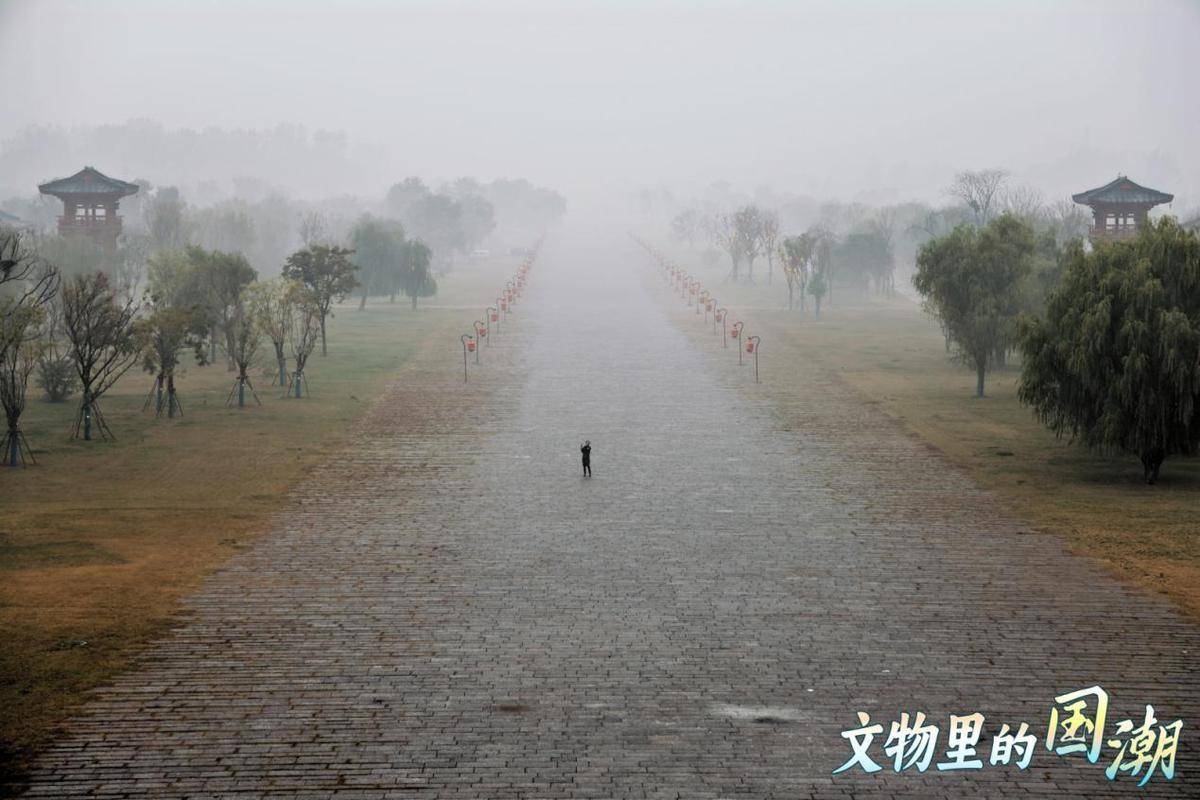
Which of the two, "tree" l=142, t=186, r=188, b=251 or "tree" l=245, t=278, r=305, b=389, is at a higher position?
"tree" l=142, t=186, r=188, b=251

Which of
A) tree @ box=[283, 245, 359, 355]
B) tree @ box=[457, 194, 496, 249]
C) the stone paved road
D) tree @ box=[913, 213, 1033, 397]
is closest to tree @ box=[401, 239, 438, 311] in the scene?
tree @ box=[283, 245, 359, 355]

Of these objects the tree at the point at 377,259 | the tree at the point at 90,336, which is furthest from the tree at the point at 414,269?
the tree at the point at 90,336

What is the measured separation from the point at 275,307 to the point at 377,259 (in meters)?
38.1

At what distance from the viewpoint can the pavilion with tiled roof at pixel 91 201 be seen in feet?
285

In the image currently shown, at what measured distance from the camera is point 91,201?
290 feet

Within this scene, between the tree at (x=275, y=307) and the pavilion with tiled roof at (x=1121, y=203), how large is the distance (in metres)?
47.8

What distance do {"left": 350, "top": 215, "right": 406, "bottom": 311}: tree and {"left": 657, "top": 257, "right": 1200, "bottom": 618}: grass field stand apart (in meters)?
30.9

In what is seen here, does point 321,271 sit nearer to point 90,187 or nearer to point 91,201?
point 90,187

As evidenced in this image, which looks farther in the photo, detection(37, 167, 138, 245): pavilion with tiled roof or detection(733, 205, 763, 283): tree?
detection(733, 205, 763, 283): tree

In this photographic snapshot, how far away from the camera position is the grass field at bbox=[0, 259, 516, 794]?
21.3 m

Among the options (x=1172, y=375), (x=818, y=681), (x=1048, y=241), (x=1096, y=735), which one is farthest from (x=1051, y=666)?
(x=1048, y=241)

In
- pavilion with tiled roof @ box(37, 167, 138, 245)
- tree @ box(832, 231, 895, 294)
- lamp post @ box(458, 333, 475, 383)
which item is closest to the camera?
lamp post @ box(458, 333, 475, 383)

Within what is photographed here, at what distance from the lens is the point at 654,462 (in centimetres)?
3894

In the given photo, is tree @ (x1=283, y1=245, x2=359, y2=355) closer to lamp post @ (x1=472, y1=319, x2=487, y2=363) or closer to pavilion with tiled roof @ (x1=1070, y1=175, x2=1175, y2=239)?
lamp post @ (x1=472, y1=319, x2=487, y2=363)
